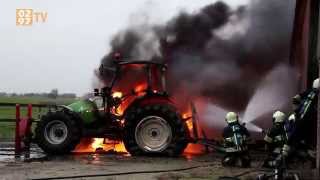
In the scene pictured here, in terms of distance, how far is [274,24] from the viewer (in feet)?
53.9

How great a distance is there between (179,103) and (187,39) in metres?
2.21

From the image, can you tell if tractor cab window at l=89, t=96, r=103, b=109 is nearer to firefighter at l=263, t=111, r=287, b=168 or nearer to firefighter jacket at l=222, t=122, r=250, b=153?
firefighter jacket at l=222, t=122, r=250, b=153

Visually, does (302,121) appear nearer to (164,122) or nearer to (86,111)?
(164,122)

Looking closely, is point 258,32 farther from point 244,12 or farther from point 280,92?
point 280,92

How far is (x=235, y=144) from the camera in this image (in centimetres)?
1151

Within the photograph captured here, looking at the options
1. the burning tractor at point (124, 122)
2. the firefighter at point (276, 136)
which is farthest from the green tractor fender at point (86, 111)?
the firefighter at point (276, 136)

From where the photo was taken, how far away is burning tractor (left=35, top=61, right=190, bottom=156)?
13.4 meters

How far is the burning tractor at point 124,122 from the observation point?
13375 mm

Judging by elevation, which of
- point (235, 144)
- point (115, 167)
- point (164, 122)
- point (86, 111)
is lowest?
point (115, 167)

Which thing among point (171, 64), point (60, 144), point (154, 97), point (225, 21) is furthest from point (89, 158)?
point (225, 21)

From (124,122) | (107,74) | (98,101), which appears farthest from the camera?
(107,74)

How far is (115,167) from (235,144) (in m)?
2.23

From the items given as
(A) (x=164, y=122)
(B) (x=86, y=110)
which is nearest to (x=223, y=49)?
(A) (x=164, y=122)

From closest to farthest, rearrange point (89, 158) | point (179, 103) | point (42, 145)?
point (89, 158) < point (42, 145) < point (179, 103)
